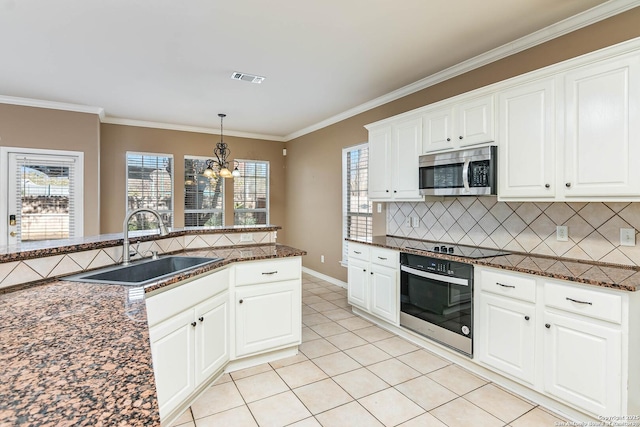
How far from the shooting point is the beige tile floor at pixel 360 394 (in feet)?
6.65

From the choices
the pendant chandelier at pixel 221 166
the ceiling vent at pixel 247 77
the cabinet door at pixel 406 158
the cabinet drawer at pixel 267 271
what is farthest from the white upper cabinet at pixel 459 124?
the pendant chandelier at pixel 221 166

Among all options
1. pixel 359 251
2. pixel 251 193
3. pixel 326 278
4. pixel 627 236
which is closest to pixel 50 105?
pixel 251 193

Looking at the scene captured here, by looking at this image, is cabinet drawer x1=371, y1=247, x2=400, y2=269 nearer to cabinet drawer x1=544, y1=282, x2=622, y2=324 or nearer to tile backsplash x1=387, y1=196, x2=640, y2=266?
tile backsplash x1=387, y1=196, x2=640, y2=266

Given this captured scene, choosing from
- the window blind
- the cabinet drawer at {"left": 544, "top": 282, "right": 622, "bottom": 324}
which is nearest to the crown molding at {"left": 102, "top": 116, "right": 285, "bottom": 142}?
the window blind

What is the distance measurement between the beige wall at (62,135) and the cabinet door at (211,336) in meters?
3.43

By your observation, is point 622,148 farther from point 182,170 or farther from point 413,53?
point 182,170

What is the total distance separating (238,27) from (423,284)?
2.62 metres

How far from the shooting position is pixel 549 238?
2562 millimetres

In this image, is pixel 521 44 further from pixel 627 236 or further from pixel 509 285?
pixel 509 285

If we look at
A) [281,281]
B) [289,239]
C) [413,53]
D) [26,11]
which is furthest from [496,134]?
[289,239]

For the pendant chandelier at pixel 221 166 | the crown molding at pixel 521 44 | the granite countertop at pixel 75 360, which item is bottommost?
the granite countertop at pixel 75 360

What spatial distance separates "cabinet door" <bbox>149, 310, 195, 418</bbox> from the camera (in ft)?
5.74

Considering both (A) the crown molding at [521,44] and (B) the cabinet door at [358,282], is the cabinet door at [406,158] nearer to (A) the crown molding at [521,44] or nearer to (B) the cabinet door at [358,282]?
A: (A) the crown molding at [521,44]

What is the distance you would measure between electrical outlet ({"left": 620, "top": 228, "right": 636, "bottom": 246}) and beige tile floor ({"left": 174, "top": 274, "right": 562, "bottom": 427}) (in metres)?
1.22
